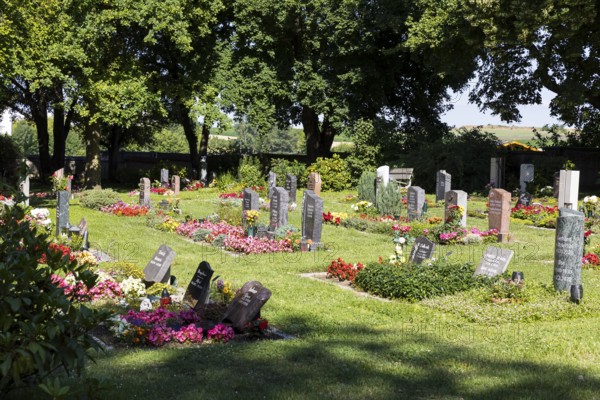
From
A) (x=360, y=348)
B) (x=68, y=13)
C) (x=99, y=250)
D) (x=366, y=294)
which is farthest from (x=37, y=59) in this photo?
(x=360, y=348)

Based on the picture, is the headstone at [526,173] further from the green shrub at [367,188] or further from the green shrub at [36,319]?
the green shrub at [36,319]

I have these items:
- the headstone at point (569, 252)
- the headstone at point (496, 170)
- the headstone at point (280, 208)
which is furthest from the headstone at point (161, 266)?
the headstone at point (496, 170)

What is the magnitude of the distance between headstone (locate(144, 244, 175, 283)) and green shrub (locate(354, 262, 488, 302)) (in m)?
3.27

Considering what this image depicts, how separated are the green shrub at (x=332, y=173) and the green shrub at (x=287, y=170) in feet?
2.03

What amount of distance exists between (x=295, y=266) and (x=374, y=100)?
2691 centimetres

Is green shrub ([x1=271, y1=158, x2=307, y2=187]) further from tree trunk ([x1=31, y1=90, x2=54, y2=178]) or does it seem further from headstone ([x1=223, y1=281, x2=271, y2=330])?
headstone ([x1=223, y1=281, x2=271, y2=330])

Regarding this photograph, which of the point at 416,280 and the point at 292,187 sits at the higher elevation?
the point at 292,187

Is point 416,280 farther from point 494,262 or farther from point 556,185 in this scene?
point 556,185

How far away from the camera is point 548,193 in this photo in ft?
104

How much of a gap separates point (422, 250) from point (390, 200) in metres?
11.1

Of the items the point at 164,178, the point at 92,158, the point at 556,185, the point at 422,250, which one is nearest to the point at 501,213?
the point at 422,250

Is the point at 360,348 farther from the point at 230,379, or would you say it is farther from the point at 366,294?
the point at 366,294

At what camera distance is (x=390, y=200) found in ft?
82.4

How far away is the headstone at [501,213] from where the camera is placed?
20.3 m
